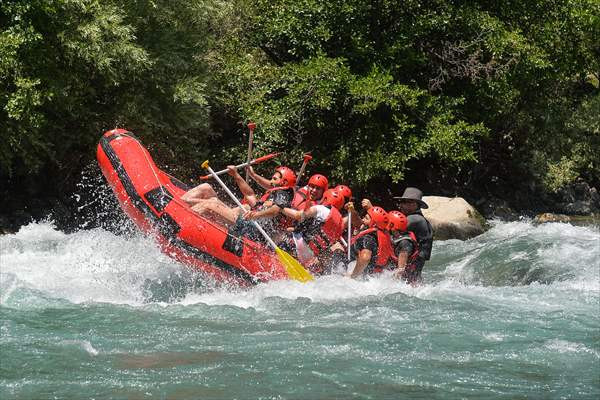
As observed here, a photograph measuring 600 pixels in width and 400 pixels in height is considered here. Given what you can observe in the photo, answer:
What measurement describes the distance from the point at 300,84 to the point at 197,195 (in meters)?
5.38

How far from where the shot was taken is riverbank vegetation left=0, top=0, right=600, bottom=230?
Answer: 42.2 feet

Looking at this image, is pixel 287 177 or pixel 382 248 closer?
pixel 382 248

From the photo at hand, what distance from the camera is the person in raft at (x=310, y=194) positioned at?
9.22 meters

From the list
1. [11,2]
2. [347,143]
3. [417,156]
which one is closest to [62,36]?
[11,2]

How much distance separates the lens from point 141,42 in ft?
45.7

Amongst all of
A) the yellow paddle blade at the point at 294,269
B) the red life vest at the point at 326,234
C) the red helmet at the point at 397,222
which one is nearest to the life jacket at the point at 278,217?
the red life vest at the point at 326,234

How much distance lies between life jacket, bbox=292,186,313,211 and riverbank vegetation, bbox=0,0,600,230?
4601mm

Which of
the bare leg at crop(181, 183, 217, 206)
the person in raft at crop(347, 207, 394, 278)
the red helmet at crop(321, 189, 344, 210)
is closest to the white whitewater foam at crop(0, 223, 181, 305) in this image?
the bare leg at crop(181, 183, 217, 206)

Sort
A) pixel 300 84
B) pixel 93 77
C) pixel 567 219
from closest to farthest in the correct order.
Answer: pixel 93 77 → pixel 300 84 → pixel 567 219

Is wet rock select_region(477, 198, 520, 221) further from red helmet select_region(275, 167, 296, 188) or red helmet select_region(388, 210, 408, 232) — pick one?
red helmet select_region(275, 167, 296, 188)

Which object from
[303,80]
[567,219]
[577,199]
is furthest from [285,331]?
[577,199]

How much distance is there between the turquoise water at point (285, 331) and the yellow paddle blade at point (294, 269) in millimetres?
104

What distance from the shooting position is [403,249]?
9117 mm

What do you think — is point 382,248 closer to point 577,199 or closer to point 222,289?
point 222,289
